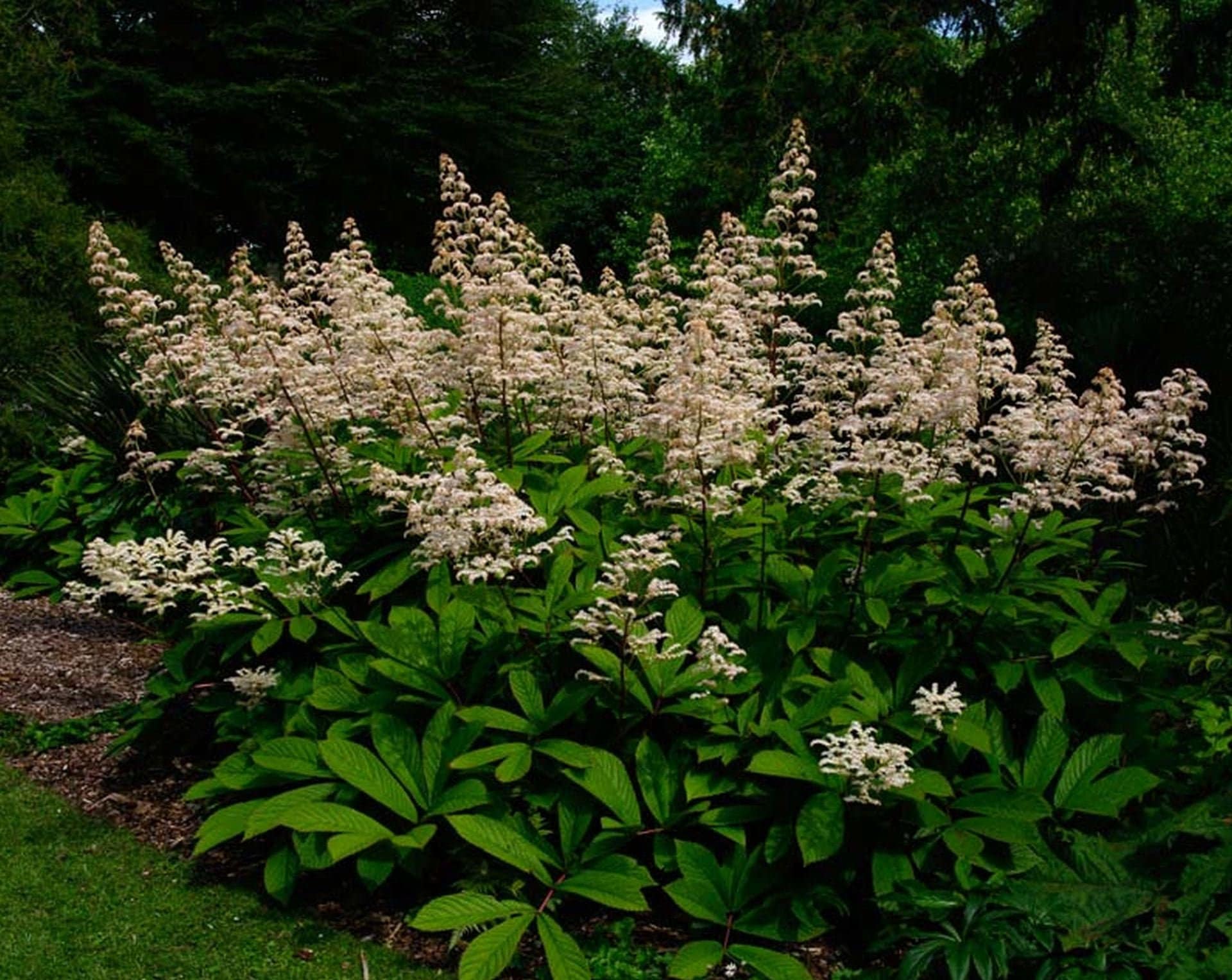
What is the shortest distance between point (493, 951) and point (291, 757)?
111 cm

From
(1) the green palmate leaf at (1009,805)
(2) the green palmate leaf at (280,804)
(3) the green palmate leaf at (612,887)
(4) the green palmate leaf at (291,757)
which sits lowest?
(2) the green palmate leaf at (280,804)

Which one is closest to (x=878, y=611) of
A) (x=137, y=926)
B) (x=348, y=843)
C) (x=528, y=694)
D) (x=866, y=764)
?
(x=866, y=764)

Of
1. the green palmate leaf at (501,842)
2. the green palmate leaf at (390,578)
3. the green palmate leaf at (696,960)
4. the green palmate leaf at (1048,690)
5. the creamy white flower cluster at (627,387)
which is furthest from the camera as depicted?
the green palmate leaf at (390,578)

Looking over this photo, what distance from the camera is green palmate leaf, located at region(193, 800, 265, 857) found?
3.68 meters

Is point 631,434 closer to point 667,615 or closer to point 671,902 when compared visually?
point 667,615

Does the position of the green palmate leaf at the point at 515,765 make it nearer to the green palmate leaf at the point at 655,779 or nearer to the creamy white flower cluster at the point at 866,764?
the green palmate leaf at the point at 655,779

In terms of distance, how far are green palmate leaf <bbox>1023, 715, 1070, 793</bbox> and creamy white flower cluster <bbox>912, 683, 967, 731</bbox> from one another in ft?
1.10

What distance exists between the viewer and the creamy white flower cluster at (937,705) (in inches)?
142

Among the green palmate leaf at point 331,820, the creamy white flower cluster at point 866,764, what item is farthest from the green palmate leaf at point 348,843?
the creamy white flower cluster at point 866,764

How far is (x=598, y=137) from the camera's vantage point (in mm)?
37125

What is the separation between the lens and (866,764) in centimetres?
366

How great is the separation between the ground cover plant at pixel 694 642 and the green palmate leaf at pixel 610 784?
0.01 meters

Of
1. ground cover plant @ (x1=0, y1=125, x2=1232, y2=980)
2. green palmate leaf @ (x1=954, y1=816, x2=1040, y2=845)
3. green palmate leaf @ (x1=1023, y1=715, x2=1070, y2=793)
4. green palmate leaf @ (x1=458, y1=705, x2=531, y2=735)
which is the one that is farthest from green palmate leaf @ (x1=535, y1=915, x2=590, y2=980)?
green palmate leaf @ (x1=1023, y1=715, x2=1070, y2=793)

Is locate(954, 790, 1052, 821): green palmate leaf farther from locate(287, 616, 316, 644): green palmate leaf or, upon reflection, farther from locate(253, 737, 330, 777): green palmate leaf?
locate(287, 616, 316, 644): green palmate leaf
